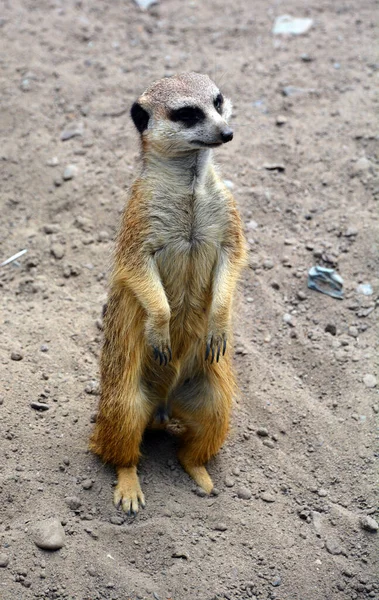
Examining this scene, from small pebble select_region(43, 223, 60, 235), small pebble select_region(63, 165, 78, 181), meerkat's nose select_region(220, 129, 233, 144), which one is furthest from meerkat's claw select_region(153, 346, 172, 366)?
small pebble select_region(63, 165, 78, 181)

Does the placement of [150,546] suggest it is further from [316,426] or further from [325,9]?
[325,9]

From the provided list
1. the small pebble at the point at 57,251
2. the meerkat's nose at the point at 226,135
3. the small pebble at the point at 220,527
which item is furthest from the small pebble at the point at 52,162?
the small pebble at the point at 220,527

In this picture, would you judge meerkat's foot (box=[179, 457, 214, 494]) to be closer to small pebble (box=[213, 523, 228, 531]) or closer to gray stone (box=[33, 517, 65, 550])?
small pebble (box=[213, 523, 228, 531])

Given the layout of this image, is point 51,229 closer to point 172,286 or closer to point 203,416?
Result: point 172,286

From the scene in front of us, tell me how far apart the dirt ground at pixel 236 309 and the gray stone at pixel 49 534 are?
3 cm

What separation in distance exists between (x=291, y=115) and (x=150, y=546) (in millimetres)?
3159

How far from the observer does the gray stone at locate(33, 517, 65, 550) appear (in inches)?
110

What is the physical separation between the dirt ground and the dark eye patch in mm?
1300

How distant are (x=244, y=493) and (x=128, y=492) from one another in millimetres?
483

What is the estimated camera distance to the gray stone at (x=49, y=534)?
9.20 ft

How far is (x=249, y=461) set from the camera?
337cm

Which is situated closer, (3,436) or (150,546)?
(150,546)

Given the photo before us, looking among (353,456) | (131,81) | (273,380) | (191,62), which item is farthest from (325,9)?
(353,456)

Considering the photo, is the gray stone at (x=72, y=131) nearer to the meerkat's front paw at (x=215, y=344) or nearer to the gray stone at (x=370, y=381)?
the meerkat's front paw at (x=215, y=344)
